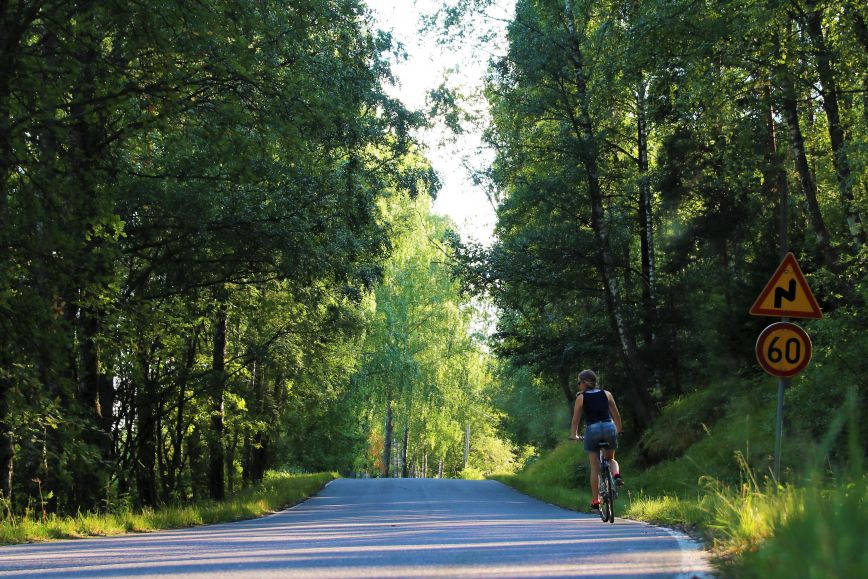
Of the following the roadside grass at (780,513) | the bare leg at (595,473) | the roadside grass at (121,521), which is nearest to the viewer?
the roadside grass at (780,513)

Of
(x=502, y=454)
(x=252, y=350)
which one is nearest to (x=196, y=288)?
(x=252, y=350)

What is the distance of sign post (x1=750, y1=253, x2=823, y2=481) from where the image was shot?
10070 mm

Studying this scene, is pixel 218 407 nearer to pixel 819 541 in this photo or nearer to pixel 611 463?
pixel 611 463

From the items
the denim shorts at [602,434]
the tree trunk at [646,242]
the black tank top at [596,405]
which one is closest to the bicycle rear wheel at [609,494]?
the denim shorts at [602,434]

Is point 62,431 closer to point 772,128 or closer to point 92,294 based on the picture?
point 92,294

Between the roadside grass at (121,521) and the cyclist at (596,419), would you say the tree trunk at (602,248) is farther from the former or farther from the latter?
the cyclist at (596,419)

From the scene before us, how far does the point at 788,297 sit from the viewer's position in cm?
1048

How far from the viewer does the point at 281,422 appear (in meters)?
31.1

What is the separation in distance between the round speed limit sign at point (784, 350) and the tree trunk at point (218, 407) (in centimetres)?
1432

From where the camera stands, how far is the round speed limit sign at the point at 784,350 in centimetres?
1006

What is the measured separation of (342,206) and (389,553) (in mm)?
11394

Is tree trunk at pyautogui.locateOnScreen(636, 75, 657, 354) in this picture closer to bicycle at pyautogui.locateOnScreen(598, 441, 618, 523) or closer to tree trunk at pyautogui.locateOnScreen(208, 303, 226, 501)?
tree trunk at pyautogui.locateOnScreen(208, 303, 226, 501)

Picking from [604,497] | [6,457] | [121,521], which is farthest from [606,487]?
[6,457]

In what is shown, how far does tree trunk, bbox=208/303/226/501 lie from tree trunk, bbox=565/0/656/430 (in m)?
10.5
